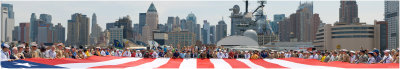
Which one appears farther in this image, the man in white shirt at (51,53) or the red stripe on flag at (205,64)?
the red stripe on flag at (205,64)

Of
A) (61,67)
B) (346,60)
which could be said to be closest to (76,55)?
(61,67)

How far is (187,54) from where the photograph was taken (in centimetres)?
2866

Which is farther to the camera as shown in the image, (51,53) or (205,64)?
(205,64)

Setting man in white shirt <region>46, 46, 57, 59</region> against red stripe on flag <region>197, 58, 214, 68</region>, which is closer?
man in white shirt <region>46, 46, 57, 59</region>

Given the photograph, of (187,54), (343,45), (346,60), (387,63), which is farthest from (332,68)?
(343,45)

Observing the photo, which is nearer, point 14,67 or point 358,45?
point 14,67

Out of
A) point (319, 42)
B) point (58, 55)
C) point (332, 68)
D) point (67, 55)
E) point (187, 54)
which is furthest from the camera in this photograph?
point (319, 42)

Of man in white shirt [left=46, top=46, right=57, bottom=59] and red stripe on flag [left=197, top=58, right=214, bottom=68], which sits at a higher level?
man in white shirt [left=46, top=46, right=57, bottom=59]

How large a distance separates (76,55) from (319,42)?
172 meters

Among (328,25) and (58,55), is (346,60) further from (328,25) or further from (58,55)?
(328,25)

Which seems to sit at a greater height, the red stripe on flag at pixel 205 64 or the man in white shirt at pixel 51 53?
the man in white shirt at pixel 51 53

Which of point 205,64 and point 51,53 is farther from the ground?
point 51,53

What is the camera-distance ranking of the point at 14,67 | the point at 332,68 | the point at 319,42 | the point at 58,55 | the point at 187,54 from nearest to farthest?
the point at 14,67
the point at 332,68
the point at 58,55
the point at 187,54
the point at 319,42

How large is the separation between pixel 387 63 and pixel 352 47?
15229cm
